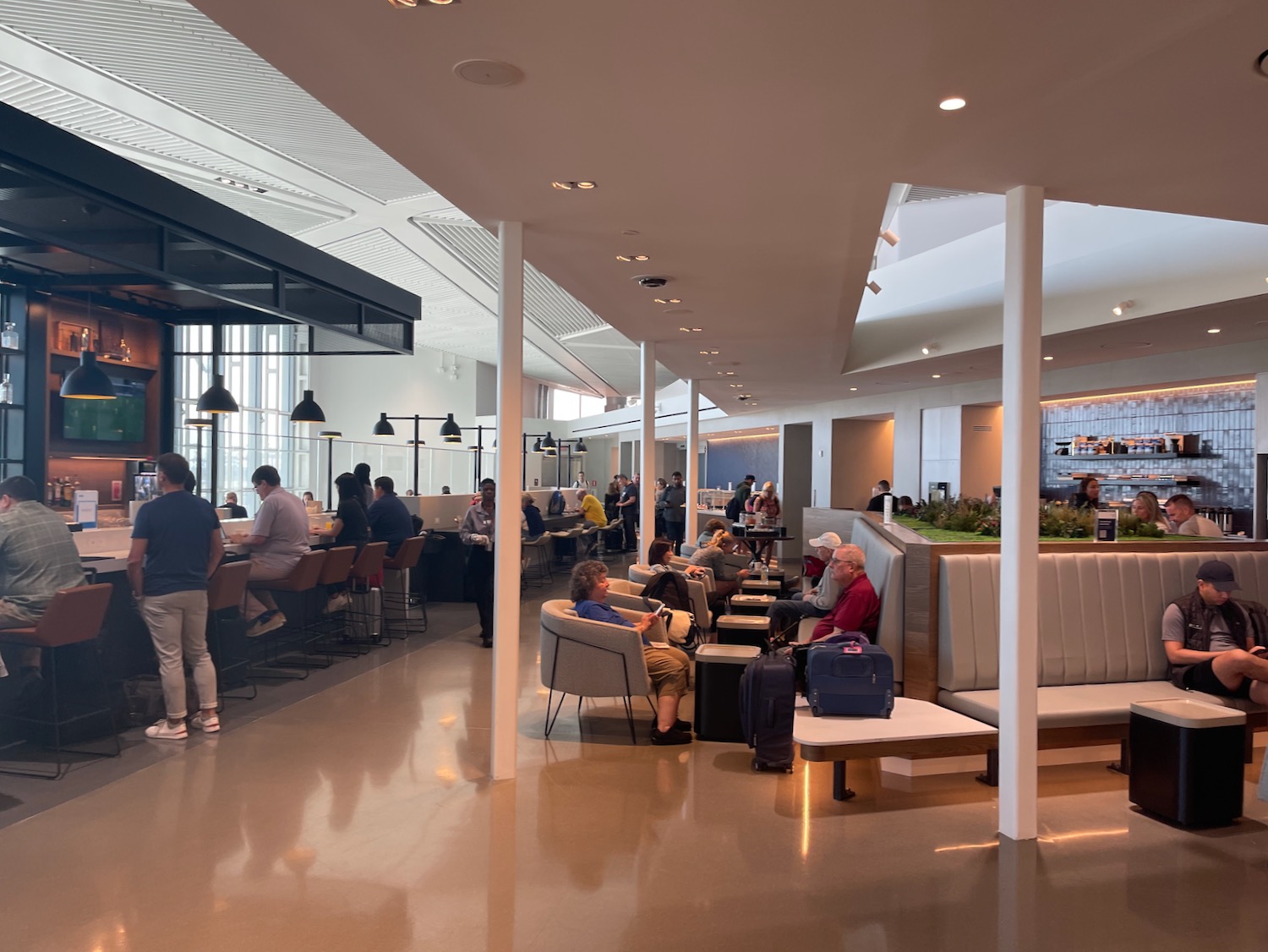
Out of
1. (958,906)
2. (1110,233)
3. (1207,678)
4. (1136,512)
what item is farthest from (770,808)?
(1110,233)

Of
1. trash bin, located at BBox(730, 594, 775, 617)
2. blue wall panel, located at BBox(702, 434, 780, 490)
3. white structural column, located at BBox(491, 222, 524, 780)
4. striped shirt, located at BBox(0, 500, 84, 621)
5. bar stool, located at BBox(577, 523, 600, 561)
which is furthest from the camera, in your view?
blue wall panel, located at BBox(702, 434, 780, 490)

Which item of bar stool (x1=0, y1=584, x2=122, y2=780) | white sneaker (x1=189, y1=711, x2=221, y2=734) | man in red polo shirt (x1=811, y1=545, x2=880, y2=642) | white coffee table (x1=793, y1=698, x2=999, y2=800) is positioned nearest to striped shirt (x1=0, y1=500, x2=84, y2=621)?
bar stool (x1=0, y1=584, x2=122, y2=780)

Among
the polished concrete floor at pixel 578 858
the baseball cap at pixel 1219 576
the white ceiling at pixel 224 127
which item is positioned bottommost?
the polished concrete floor at pixel 578 858

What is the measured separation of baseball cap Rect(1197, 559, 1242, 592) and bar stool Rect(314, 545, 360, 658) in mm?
6389

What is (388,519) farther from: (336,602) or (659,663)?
(659,663)

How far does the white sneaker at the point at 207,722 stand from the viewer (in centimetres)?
560

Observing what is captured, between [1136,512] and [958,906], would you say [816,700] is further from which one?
[1136,512]

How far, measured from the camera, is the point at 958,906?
3455 mm

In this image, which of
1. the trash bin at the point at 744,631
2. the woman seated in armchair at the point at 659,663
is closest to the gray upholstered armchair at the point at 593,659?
the woman seated in armchair at the point at 659,663

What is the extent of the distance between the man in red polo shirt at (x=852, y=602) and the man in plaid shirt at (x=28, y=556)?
14.9 feet

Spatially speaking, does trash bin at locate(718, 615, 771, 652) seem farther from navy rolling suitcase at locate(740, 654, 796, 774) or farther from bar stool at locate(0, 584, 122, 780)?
bar stool at locate(0, 584, 122, 780)

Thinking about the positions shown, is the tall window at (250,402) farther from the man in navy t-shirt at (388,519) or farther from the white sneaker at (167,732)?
the white sneaker at (167,732)

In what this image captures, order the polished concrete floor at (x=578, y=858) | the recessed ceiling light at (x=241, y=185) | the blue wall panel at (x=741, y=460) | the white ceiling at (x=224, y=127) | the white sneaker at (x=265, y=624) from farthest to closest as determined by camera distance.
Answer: the blue wall panel at (x=741, y=460), the recessed ceiling light at (x=241, y=185), the white sneaker at (x=265, y=624), the white ceiling at (x=224, y=127), the polished concrete floor at (x=578, y=858)

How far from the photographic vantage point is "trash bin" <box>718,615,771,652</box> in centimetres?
679
